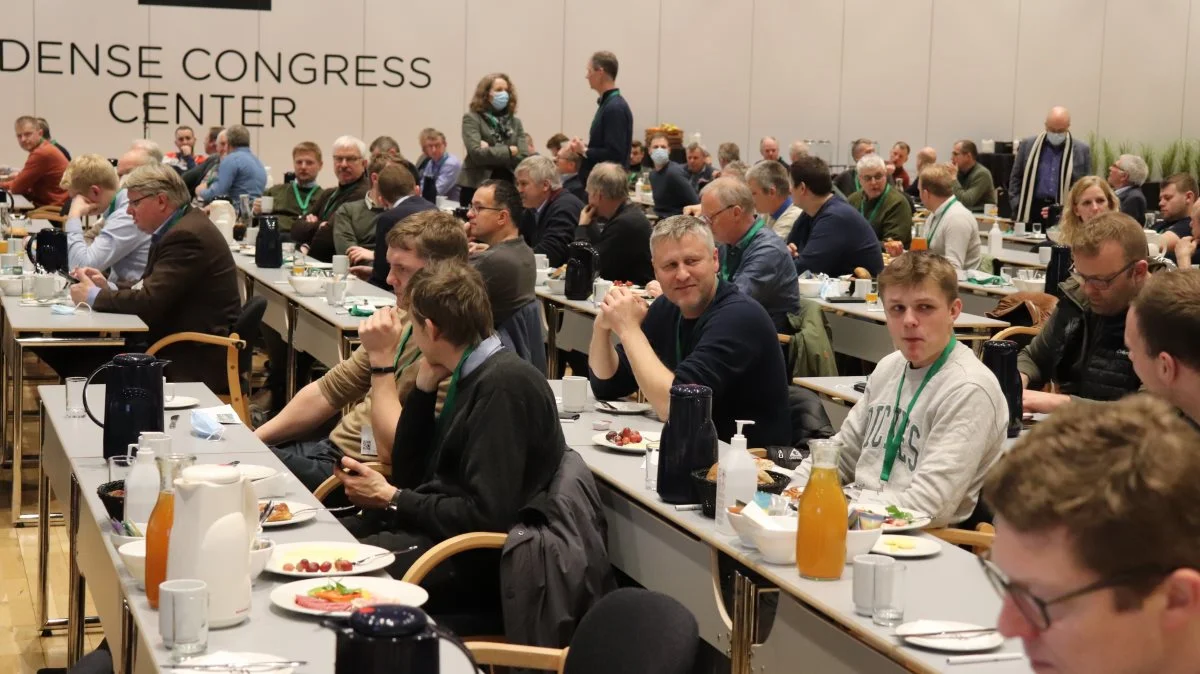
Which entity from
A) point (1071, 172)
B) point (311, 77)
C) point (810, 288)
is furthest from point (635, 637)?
point (311, 77)

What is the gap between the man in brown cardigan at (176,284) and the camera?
19.7ft

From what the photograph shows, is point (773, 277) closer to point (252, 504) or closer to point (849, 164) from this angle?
point (252, 504)

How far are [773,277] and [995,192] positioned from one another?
961cm

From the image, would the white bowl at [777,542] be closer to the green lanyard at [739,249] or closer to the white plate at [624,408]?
the white plate at [624,408]

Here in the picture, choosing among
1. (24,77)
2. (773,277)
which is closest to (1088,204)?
(773,277)

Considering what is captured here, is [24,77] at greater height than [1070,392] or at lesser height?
greater

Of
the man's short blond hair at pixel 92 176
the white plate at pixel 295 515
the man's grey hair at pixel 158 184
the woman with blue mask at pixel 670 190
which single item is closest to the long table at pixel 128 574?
the white plate at pixel 295 515

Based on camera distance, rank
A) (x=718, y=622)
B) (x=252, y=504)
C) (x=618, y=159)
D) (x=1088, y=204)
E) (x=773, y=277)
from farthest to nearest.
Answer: (x=618, y=159) → (x=1088, y=204) → (x=773, y=277) → (x=718, y=622) → (x=252, y=504)

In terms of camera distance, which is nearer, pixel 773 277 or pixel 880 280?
pixel 880 280

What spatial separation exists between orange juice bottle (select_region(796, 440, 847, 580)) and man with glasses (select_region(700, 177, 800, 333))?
3.41m

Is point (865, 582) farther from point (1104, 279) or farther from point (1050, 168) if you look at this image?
point (1050, 168)

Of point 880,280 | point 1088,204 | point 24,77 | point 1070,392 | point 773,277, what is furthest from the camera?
point 24,77

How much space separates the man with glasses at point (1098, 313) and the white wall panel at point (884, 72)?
12.1 meters

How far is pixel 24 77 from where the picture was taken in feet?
45.5
